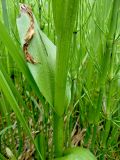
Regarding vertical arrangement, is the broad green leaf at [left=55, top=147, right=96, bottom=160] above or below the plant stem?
below

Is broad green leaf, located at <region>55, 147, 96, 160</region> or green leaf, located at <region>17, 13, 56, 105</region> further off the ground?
green leaf, located at <region>17, 13, 56, 105</region>

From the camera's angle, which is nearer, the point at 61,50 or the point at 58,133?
the point at 61,50

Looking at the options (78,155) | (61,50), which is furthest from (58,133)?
(61,50)

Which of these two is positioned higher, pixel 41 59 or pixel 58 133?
pixel 41 59

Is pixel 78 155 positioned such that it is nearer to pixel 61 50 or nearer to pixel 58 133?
pixel 58 133

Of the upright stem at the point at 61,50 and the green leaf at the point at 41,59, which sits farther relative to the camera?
the green leaf at the point at 41,59

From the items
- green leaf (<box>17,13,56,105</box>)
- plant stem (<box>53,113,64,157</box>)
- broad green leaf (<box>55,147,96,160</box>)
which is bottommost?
broad green leaf (<box>55,147,96,160</box>)

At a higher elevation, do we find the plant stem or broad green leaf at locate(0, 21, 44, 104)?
broad green leaf at locate(0, 21, 44, 104)

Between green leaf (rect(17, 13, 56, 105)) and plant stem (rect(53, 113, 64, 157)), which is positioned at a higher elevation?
green leaf (rect(17, 13, 56, 105))

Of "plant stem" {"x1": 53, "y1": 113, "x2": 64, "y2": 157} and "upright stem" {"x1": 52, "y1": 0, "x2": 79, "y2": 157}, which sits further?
"plant stem" {"x1": 53, "y1": 113, "x2": 64, "y2": 157}

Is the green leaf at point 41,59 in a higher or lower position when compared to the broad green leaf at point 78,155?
higher

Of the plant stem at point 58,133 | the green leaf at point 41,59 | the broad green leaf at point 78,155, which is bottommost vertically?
the broad green leaf at point 78,155

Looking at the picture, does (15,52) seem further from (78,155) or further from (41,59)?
(78,155)
